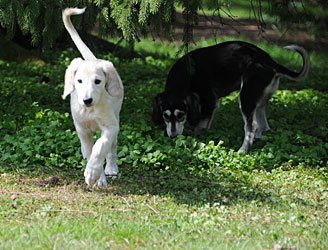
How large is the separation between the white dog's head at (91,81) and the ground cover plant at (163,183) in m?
0.96

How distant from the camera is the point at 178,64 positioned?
7.78 metres

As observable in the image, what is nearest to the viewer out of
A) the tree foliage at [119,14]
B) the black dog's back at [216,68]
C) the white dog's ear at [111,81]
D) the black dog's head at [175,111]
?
the white dog's ear at [111,81]

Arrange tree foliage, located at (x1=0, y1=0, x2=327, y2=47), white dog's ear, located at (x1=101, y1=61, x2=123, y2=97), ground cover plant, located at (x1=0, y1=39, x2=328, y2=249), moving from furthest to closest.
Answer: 1. tree foliage, located at (x1=0, y1=0, x2=327, y2=47)
2. white dog's ear, located at (x1=101, y1=61, x2=123, y2=97)
3. ground cover plant, located at (x1=0, y1=39, x2=328, y2=249)

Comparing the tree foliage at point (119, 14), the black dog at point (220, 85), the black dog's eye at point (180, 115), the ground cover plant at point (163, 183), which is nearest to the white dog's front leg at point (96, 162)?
the ground cover plant at point (163, 183)

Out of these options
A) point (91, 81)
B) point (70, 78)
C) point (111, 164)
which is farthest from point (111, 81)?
point (111, 164)

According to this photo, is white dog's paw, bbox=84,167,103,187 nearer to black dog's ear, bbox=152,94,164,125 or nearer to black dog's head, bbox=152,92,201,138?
black dog's head, bbox=152,92,201,138

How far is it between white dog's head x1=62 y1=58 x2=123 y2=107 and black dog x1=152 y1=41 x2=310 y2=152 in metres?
2.07

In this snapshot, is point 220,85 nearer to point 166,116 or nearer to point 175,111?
point 175,111

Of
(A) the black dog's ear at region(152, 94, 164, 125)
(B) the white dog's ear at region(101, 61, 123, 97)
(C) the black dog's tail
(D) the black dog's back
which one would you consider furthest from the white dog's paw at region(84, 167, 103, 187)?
(C) the black dog's tail

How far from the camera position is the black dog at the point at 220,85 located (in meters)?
7.06

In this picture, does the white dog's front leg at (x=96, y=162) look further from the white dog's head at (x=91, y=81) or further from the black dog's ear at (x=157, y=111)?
the black dog's ear at (x=157, y=111)

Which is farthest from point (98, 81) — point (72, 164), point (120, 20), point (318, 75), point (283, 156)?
point (318, 75)

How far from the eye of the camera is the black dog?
706 cm

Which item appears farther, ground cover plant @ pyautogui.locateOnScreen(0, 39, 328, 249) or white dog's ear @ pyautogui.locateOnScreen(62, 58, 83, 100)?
white dog's ear @ pyautogui.locateOnScreen(62, 58, 83, 100)
